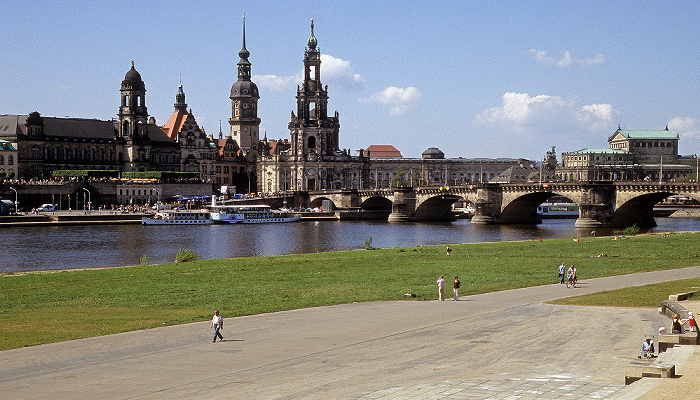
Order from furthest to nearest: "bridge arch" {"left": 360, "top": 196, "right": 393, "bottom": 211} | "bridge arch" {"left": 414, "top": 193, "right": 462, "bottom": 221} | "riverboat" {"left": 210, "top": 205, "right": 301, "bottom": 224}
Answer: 1. "bridge arch" {"left": 360, "top": 196, "right": 393, "bottom": 211}
2. "bridge arch" {"left": 414, "top": 193, "right": 462, "bottom": 221}
3. "riverboat" {"left": 210, "top": 205, "right": 301, "bottom": 224}

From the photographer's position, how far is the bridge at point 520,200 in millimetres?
120188

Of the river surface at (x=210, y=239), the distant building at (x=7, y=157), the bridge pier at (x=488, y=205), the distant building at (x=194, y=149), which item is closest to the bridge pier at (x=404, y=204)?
the river surface at (x=210, y=239)

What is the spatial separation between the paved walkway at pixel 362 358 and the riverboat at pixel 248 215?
104 meters

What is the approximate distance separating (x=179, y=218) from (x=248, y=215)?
44.2 ft

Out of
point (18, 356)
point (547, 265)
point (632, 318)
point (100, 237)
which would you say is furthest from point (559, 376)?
point (100, 237)

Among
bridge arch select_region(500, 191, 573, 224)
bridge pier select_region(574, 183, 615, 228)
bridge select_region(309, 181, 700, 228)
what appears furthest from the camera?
bridge arch select_region(500, 191, 573, 224)

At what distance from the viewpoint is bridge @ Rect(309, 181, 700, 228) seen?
120 m

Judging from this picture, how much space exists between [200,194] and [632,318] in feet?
471

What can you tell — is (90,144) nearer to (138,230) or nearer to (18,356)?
(138,230)

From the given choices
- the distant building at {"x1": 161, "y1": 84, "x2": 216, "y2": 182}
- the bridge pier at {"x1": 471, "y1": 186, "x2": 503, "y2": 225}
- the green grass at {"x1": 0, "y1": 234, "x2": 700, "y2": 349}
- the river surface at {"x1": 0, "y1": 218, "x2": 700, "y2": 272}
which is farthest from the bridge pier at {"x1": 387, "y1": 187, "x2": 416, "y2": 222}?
the green grass at {"x1": 0, "y1": 234, "x2": 700, "y2": 349}

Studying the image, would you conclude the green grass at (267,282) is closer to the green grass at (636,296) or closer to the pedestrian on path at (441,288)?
the pedestrian on path at (441,288)

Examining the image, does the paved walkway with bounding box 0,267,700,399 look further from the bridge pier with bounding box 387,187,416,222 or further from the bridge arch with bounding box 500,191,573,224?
the bridge pier with bounding box 387,187,416,222

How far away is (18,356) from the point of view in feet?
92.9

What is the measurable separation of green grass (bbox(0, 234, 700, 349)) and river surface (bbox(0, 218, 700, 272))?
17287 mm
